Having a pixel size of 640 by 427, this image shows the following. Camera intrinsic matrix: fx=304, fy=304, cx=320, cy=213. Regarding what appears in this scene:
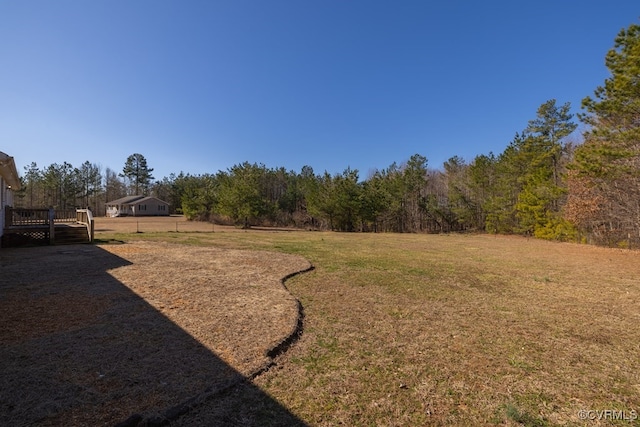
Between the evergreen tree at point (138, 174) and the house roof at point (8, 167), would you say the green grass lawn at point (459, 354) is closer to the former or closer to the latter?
the house roof at point (8, 167)

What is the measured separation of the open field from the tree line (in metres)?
8.66

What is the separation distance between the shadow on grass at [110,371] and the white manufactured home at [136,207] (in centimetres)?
5299

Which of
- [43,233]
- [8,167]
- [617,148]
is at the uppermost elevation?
[617,148]

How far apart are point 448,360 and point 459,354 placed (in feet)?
0.82

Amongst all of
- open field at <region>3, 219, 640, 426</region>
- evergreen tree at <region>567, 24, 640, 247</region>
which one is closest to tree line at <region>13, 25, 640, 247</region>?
evergreen tree at <region>567, 24, 640, 247</region>

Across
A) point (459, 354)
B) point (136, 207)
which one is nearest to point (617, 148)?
point (459, 354)

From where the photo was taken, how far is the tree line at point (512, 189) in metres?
12.3

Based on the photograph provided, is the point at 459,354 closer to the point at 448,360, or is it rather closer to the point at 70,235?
the point at 448,360

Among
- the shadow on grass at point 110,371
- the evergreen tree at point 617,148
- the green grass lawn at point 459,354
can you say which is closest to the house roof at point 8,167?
the shadow on grass at point 110,371

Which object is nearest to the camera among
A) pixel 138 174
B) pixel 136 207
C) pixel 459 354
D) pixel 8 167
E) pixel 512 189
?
pixel 459 354

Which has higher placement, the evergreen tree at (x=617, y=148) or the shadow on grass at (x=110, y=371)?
the evergreen tree at (x=617, y=148)

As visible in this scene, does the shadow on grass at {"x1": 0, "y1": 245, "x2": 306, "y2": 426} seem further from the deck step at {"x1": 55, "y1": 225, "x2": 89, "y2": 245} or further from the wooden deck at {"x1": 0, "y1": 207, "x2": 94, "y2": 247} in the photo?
the deck step at {"x1": 55, "y1": 225, "x2": 89, "y2": 245}

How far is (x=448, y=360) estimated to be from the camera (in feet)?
11.6

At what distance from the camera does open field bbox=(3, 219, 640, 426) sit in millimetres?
2582
